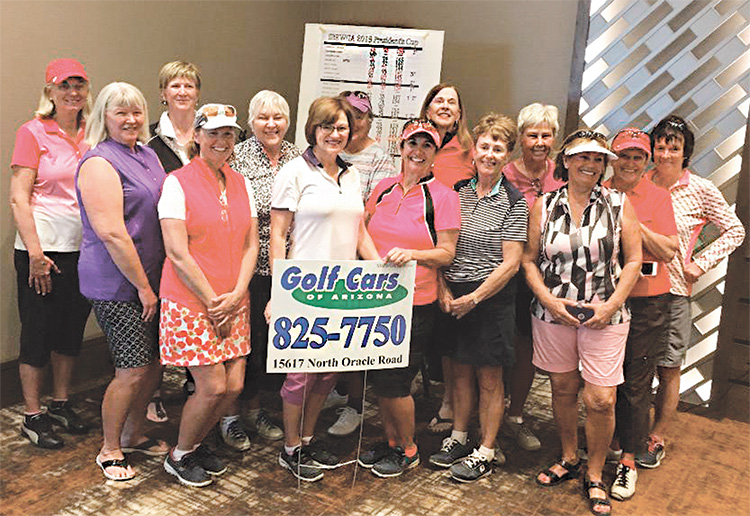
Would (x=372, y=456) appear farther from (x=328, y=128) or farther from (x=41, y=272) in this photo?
(x=41, y=272)

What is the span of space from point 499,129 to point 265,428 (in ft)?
5.19

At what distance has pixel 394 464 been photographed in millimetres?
2832

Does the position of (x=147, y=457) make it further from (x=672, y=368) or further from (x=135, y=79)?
(x=672, y=368)

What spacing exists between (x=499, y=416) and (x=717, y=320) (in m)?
1.60

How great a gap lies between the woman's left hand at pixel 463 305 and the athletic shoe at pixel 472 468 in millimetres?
585

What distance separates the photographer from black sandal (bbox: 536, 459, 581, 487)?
2.82m

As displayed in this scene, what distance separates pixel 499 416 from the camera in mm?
2865

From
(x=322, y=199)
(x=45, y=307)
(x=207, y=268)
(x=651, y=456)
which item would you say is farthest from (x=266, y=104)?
(x=651, y=456)

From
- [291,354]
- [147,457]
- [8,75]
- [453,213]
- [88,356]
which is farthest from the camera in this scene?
[88,356]

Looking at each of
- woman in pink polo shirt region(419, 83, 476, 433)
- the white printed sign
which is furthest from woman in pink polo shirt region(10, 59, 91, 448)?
woman in pink polo shirt region(419, 83, 476, 433)

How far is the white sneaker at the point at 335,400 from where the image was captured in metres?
3.45

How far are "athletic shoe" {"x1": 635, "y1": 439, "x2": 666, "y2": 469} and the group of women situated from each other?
3 centimetres

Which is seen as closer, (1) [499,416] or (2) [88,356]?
(1) [499,416]

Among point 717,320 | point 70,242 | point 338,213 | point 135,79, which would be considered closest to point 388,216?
point 338,213
